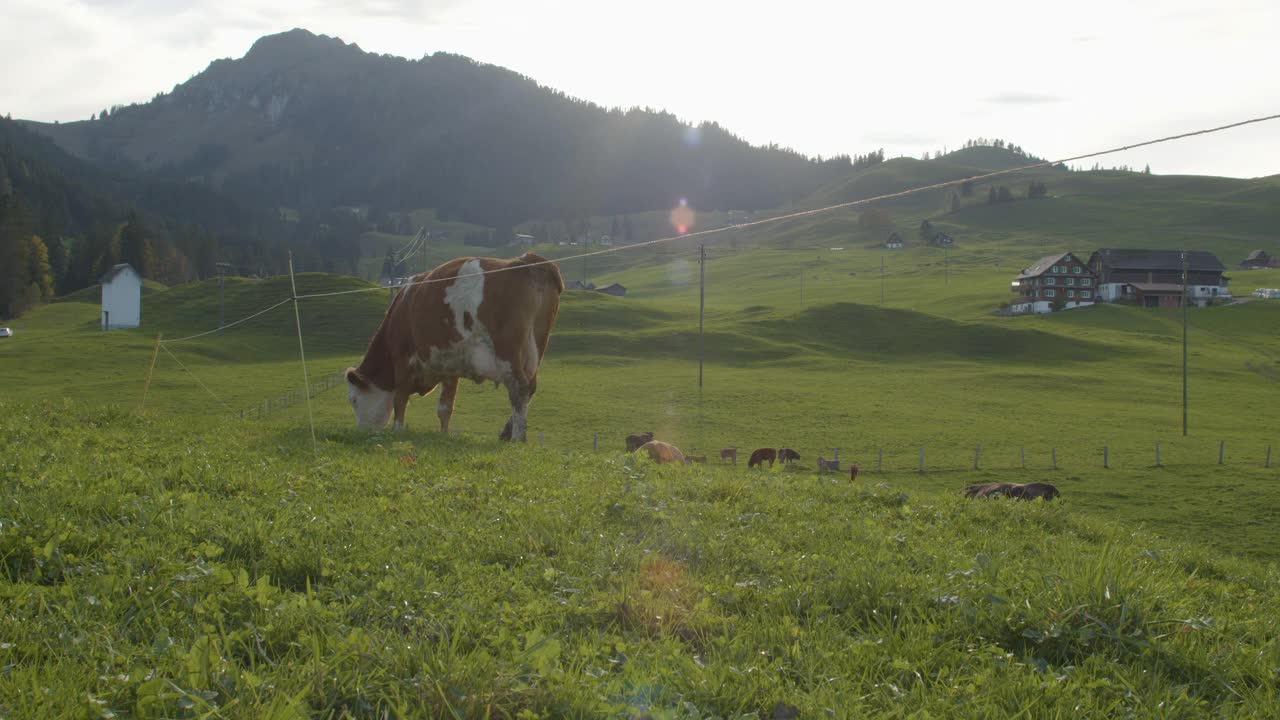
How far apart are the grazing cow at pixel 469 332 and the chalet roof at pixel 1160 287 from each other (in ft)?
413

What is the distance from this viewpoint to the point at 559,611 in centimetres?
474

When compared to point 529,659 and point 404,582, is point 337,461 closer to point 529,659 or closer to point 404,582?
point 404,582

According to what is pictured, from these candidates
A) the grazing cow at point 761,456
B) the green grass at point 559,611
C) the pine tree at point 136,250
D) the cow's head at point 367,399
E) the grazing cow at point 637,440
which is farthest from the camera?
the pine tree at point 136,250

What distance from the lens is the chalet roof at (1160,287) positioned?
117 meters

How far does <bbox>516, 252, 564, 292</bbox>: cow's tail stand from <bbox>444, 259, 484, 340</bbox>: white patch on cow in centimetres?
87

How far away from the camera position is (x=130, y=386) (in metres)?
55.6

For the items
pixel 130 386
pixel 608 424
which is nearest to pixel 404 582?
pixel 608 424

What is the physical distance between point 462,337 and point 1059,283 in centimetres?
12549

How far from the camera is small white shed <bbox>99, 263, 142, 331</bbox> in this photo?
95625 mm

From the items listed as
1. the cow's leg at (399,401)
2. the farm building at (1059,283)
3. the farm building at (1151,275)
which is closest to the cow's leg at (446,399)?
the cow's leg at (399,401)

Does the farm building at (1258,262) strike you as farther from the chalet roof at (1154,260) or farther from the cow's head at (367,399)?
the cow's head at (367,399)

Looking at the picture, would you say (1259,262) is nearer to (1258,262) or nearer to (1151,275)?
(1258,262)

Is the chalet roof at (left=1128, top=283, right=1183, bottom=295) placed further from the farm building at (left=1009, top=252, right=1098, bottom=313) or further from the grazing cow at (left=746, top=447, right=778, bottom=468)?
the grazing cow at (left=746, top=447, right=778, bottom=468)

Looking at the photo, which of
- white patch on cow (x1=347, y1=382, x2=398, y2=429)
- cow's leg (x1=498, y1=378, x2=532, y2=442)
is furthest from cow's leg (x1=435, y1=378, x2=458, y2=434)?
cow's leg (x1=498, y1=378, x2=532, y2=442)
